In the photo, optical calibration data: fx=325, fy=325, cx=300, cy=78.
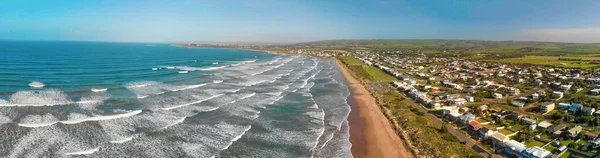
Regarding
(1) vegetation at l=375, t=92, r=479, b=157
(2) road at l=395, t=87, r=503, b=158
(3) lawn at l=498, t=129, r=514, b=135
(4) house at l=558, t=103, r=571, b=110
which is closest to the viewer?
(2) road at l=395, t=87, r=503, b=158

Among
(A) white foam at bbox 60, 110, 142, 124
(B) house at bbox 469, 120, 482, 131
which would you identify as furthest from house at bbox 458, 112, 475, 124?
(A) white foam at bbox 60, 110, 142, 124

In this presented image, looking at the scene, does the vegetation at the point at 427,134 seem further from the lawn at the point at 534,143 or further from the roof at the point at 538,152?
the lawn at the point at 534,143

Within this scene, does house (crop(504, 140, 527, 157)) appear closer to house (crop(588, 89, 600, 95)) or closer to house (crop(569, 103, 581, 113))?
house (crop(569, 103, 581, 113))

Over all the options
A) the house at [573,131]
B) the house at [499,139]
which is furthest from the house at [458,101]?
the house at [499,139]

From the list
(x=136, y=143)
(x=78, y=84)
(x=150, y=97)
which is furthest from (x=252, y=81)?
(x=136, y=143)

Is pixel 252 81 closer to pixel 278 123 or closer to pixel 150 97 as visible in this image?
pixel 150 97

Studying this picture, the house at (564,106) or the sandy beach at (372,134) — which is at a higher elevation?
the house at (564,106)
